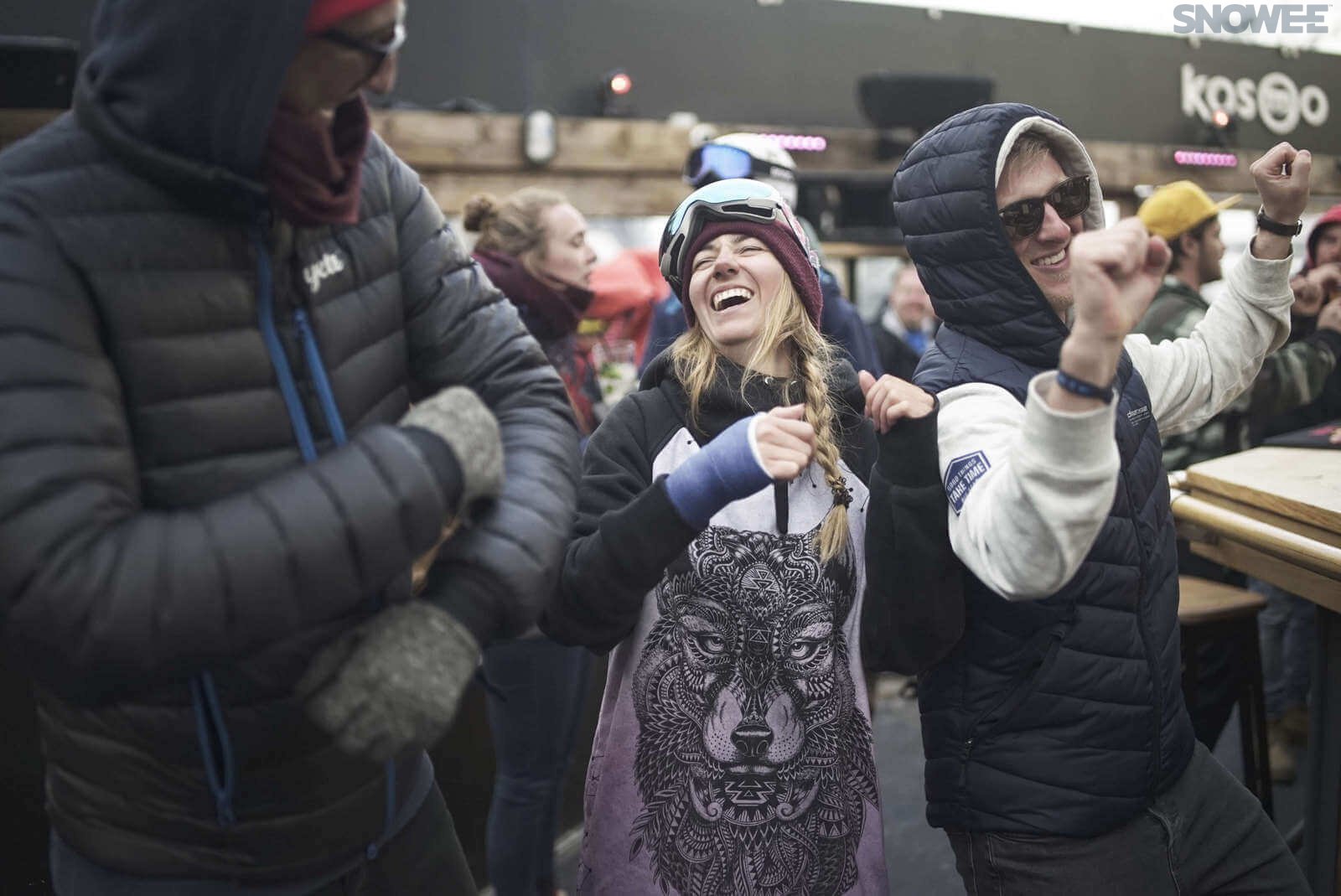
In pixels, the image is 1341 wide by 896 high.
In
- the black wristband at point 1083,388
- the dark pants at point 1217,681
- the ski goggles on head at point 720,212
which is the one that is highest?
the ski goggles on head at point 720,212

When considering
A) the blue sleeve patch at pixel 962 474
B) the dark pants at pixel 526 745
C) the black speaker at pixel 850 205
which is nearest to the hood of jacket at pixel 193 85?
Result: the blue sleeve patch at pixel 962 474

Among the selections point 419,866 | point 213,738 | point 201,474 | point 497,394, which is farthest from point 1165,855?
point 201,474

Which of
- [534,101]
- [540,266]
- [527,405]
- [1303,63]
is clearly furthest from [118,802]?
[1303,63]

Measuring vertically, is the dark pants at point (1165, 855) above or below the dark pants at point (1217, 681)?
above

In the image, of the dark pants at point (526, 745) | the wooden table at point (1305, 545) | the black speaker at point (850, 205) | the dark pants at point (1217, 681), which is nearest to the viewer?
the wooden table at point (1305, 545)

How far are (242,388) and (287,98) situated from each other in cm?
31

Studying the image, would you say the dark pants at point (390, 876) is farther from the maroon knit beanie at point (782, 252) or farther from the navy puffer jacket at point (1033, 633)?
the maroon knit beanie at point (782, 252)

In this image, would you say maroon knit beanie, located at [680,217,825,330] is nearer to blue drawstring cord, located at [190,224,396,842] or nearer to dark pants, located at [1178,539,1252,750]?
blue drawstring cord, located at [190,224,396,842]

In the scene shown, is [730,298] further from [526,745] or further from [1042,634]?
[526,745]

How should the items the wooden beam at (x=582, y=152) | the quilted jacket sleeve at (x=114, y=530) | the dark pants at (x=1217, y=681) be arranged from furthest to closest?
the wooden beam at (x=582, y=152), the dark pants at (x=1217, y=681), the quilted jacket sleeve at (x=114, y=530)

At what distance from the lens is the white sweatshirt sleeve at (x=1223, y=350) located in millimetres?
2078

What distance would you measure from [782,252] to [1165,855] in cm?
114

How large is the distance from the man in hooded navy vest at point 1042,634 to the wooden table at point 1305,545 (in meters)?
0.68

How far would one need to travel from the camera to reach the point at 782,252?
6.49 ft
